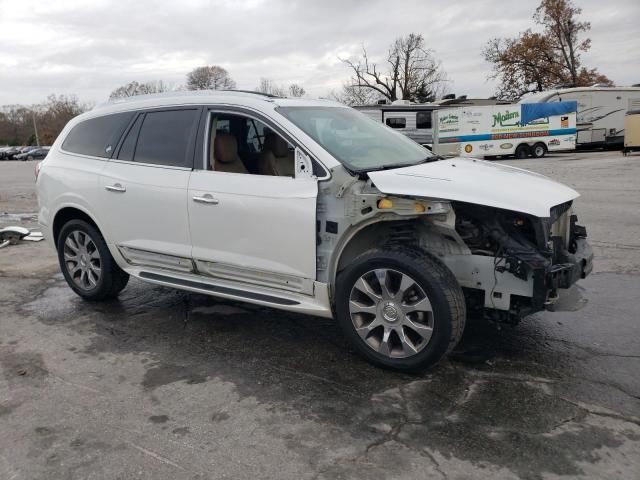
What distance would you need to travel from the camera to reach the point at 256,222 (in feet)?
13.3

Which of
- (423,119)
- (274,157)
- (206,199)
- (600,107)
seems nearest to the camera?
(206,199)

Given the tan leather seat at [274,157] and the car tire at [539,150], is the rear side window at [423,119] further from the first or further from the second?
the tan leather seat at [274,157]

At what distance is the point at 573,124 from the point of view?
2856 centimetres

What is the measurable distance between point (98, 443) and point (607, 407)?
9.30 feet

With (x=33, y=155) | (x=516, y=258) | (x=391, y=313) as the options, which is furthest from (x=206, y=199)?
(x=33, y=155)

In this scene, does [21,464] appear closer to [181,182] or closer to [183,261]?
[183,261]

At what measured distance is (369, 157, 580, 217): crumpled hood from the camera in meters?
3.44

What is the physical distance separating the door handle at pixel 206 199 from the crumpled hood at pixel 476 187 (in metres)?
1.28

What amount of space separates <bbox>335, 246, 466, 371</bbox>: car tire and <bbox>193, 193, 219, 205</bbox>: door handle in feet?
3.81

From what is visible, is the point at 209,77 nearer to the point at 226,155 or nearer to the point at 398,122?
the point at 398,122

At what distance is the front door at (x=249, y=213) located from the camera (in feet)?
12.9

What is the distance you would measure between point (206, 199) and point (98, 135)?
1.70m

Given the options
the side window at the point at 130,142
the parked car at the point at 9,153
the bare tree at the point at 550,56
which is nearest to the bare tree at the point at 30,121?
the parked car at the point at 9,153

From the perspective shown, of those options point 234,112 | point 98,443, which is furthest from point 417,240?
point 98,443
